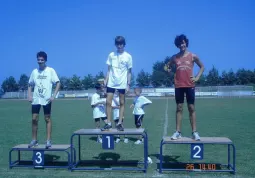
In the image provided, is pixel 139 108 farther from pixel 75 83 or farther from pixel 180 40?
pixel 75 83

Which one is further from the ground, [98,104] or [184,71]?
[184,71]

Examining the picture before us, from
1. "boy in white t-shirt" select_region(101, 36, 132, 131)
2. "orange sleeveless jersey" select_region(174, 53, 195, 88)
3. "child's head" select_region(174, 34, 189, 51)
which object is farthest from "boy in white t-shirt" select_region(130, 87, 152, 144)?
"child's head" select_region(174, 34, 189, 51)

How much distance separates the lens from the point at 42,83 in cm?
782

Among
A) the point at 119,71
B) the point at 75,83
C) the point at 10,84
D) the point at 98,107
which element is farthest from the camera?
the point at 10,84

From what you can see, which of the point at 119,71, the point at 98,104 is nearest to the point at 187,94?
the point at 119,71

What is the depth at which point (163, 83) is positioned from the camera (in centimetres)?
10200

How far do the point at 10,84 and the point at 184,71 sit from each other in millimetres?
109136

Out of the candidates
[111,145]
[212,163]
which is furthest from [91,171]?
[212,163]

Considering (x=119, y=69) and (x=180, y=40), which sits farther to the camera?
(x=119, y=69)

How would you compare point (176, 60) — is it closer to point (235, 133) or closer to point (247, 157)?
point (247, 157)

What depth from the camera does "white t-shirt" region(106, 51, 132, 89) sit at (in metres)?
7.93

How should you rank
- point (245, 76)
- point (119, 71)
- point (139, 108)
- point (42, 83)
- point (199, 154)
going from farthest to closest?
point (245, 76)
point (139, 108)
point (119, 71)
point (42, 83)
point (199, 154)

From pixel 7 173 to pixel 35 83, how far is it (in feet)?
6.75

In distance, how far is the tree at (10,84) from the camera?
109688 millimetres
